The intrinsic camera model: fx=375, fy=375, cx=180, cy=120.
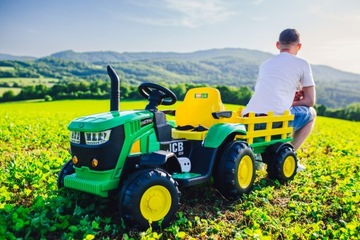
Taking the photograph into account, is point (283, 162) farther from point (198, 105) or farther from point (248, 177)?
point (198, 105)

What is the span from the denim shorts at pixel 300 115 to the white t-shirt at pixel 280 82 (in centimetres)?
37

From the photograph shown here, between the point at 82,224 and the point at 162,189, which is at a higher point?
the point at 162,189

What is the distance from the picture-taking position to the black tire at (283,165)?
567 cm

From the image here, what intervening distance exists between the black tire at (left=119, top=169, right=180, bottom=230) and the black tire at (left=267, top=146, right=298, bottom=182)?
229 centimetres

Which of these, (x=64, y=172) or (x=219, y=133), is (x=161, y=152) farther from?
(x=64, y=172)

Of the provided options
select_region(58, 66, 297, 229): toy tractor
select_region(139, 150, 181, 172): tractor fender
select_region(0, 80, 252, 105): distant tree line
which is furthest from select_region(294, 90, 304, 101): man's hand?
select_region(0, 80, 252, 105): distant tree line

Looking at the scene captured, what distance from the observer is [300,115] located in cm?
622

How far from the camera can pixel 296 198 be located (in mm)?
5121

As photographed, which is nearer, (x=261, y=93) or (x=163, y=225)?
(x=163, y=225)

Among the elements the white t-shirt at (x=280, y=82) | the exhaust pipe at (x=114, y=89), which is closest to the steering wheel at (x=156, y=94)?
the exhaust pipe at (x=114, y=89)

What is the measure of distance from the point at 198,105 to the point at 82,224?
2.32 meters

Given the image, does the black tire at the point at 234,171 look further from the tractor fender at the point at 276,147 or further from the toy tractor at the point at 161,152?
the tractor fender at the point at 276,147

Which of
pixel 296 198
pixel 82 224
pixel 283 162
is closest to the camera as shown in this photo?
pixel 82 224

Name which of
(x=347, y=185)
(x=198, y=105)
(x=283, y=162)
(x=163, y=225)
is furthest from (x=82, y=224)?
(x=347, y=185)
